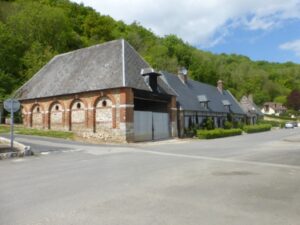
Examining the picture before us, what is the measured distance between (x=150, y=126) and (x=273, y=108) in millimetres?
91590

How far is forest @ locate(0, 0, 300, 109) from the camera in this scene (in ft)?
152

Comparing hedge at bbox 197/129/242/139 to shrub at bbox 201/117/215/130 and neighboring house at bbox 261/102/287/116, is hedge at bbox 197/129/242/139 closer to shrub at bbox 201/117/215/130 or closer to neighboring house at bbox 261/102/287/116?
shrub at bbox 201/117/215/130

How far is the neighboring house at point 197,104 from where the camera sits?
36.6 metres

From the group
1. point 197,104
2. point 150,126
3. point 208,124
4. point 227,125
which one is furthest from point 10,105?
point 227,125

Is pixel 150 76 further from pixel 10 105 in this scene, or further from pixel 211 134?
pixel 10 105

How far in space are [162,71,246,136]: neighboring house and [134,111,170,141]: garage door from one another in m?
2.91

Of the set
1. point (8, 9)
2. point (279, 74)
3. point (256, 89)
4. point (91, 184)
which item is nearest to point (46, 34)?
point (8, 9)

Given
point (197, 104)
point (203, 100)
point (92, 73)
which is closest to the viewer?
point (92, 73)

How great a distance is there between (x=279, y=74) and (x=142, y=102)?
350ft

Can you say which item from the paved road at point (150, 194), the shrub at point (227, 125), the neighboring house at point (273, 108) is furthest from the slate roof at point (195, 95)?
the neighboring house at point (273, 108)

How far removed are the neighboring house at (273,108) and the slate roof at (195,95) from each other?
62417mm

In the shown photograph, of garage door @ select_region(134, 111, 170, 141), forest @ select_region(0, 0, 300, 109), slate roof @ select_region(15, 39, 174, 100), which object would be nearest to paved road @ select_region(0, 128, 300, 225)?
garage door @ select_region(134, 111, 170, 141)

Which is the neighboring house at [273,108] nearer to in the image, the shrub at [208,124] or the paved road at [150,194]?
the shrub at [208,124]

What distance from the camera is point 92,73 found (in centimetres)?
3169
